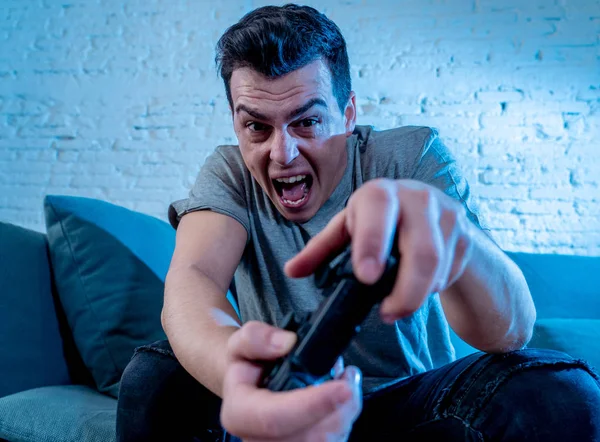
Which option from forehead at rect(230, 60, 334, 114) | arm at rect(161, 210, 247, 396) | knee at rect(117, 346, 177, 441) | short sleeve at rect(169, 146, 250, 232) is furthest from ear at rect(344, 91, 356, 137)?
knee at rect(117, 346, 177, 441)

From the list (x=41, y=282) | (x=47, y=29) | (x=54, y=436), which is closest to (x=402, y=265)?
(x=54, y=436)

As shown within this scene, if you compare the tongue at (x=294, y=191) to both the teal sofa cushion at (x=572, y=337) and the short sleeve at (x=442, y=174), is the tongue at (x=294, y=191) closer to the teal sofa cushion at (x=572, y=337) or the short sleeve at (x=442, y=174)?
the short sleeve at (x=442, y=174)

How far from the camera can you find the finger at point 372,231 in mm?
384

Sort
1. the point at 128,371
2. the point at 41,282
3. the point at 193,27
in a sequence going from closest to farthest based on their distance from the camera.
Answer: the point at 128,371 → the point at 41,282 → the point at 193,27

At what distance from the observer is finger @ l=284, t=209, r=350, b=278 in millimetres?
424

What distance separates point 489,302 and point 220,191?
25.1 inches

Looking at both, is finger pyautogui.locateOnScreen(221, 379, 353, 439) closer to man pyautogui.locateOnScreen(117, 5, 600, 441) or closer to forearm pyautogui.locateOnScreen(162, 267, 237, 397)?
man pyautogui.locateOnScreen(117, 5, 600, 441)

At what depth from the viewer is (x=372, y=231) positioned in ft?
1.27

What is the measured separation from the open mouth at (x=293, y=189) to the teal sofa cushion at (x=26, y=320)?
701 millimetres

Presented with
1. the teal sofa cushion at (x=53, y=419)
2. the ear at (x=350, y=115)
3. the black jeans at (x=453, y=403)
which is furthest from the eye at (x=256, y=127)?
the teal sofa cushion at (x=53, y=419)

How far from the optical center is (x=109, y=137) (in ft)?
8.70

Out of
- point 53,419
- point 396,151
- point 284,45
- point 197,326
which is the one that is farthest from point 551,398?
point 53,419

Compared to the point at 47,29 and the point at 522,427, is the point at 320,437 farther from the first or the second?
the point at 47,29

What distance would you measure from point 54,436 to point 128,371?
38cm
